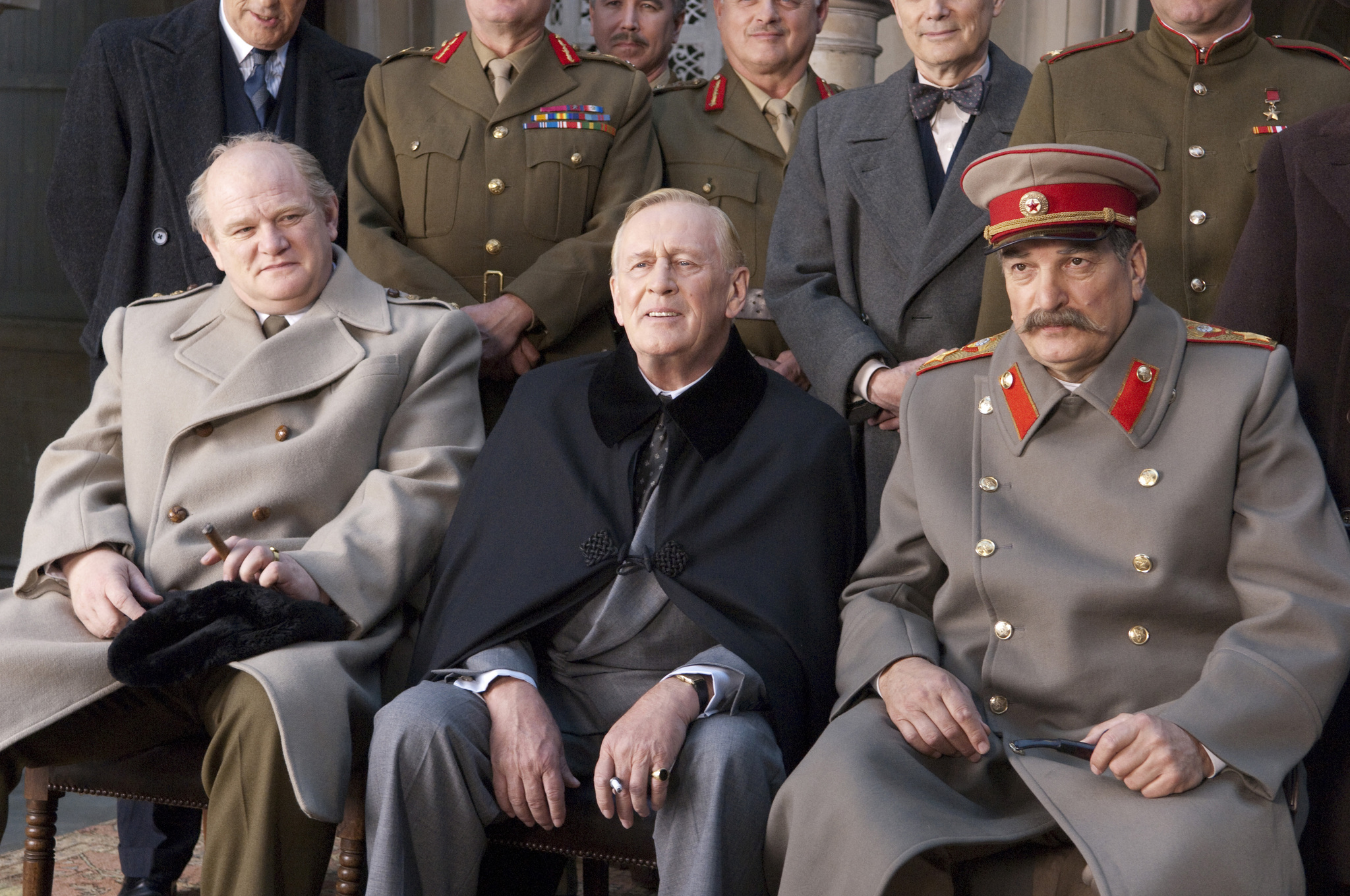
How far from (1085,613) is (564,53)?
6.97ft

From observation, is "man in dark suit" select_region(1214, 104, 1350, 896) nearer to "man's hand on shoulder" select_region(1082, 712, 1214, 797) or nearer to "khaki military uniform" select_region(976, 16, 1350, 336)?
"khaki military uniform" select_region(976, 16, 1350, 336)

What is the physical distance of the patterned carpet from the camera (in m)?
3.75

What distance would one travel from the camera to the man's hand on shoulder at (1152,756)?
2.30m

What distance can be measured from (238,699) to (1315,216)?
2.19m

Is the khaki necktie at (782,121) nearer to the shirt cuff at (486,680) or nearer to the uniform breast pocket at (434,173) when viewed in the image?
the uniform breast pocket at (434,173)

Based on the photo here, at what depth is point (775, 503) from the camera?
2939 millimetres

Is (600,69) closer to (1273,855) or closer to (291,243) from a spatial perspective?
(291,243)

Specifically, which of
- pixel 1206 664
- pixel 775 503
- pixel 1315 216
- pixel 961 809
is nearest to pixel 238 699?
pixel 775 503

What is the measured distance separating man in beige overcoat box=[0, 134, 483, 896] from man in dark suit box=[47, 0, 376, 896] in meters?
0.42

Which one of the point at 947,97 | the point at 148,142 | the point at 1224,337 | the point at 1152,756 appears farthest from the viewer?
the point at 148,142

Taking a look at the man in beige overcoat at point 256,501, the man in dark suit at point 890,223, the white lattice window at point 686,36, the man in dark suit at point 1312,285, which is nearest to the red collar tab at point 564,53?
the man in dark suit at point 890,223

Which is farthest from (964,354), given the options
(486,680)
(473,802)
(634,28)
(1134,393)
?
(634,28)

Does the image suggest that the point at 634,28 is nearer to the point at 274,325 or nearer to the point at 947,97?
the point at 947,97

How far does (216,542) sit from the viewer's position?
288 cm
